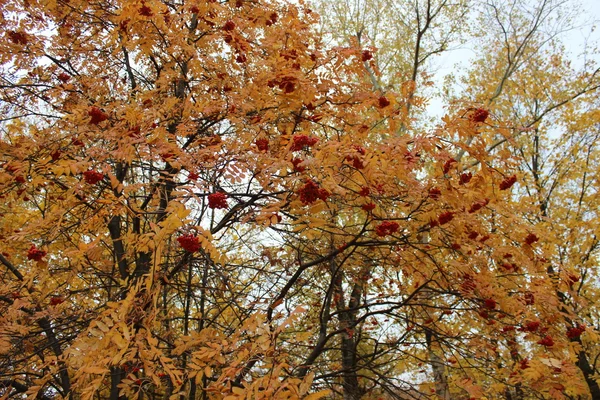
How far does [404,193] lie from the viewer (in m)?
2.98

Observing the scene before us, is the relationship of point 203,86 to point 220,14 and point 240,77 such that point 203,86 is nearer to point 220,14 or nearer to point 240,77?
point 240,77

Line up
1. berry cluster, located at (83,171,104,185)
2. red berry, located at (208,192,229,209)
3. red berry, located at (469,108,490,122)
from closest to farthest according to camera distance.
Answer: red berry, located at (208,192,229,209), berry cluster, located at (83,171,104,185), red berry, located at (469,108,490,122)

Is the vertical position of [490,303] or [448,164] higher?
[448,164]

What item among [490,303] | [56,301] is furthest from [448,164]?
[56,301]

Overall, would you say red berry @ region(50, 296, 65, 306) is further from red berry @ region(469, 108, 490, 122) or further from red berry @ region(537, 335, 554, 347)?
red berry @ region(537, 335, 554, 347)

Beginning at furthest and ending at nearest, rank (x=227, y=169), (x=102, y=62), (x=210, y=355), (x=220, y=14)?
(x=102, y=62), (x=220, y=14), (x=227, y=169), (x=210, y=355)

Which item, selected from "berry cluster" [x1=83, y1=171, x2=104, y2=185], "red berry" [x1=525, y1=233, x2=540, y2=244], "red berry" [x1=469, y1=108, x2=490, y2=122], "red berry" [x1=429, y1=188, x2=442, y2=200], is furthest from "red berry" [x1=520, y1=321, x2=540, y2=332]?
"berry cluster" [x1=83, y1=171, x2=104, y2=185]

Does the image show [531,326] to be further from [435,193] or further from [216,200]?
[216,200]

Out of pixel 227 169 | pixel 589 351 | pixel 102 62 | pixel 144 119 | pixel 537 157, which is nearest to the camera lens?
pixel 227 169

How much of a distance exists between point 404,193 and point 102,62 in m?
3.62

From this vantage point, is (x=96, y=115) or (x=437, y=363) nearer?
(x=96, y=115)

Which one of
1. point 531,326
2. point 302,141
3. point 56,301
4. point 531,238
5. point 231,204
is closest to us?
point 302,141

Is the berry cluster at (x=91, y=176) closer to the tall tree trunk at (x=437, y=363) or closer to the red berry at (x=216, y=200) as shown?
the red berry at (x=216, y=200)

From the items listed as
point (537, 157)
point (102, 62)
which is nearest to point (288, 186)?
point (102, 62)
